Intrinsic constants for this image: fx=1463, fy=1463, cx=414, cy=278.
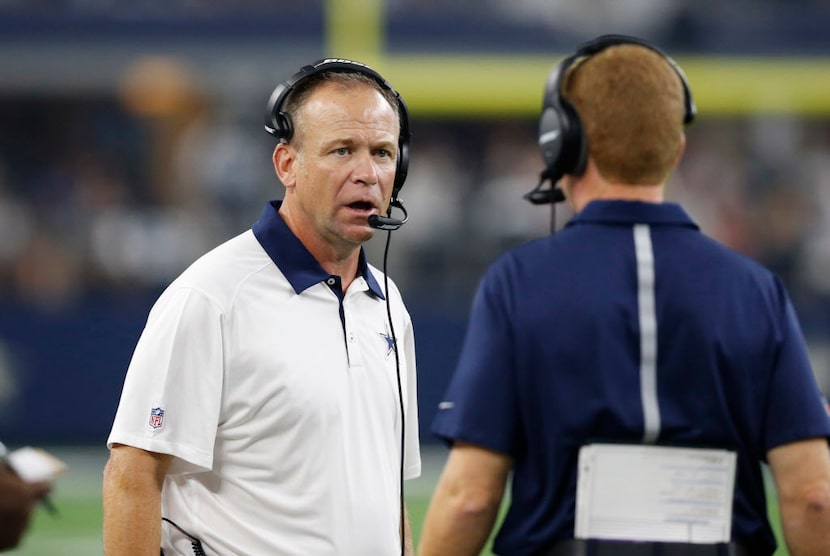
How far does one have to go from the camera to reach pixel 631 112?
8.86 ft

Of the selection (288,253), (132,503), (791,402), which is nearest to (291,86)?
(288,253)

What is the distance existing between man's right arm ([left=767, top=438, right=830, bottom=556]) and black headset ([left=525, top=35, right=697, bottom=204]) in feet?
2.16

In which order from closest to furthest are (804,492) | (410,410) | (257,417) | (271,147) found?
(804,492), (257,417), (410,410), (271,147)

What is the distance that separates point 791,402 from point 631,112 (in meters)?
0.61

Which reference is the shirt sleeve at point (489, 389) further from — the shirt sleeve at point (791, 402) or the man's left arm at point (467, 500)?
the shirt sleeve at point (791, 402)

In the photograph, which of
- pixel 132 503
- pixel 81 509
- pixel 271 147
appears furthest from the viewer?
pixel 271 147

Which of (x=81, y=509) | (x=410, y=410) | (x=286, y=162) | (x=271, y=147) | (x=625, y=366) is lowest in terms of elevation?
(x=81, y=509)

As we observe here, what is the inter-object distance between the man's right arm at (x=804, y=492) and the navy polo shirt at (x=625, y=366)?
0.03m

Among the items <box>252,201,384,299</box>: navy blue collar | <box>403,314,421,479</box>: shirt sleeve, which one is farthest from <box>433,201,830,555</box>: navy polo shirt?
<box>403,314,421,479</box>: shirt sleeve

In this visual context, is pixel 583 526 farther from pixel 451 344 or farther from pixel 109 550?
pixel 451 344

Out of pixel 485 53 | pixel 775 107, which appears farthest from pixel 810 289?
pixel 485 53

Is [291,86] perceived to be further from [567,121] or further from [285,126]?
[567,121]

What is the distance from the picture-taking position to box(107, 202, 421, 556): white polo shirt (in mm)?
2865

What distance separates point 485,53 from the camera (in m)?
13.8
